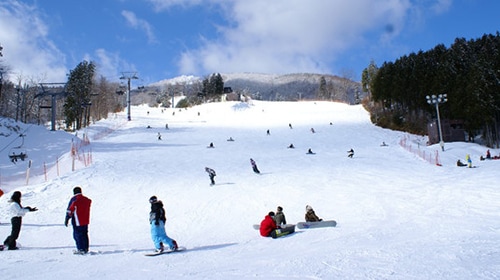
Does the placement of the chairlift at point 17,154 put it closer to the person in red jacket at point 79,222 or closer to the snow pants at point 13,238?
the snow pants at point 13,238

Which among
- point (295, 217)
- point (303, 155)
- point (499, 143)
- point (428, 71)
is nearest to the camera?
point (295, 217)

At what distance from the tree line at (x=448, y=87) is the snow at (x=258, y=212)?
683cm

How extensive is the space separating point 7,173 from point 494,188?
2471cm

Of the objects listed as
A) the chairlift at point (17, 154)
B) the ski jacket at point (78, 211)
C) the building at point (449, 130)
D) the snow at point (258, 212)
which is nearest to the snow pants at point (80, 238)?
the ski jacket at point (78, 211)

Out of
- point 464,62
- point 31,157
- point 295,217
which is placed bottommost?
point 295,217

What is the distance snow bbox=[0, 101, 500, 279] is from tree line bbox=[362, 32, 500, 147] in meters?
6.83

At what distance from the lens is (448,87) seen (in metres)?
45.8

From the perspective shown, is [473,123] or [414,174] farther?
[473,123]

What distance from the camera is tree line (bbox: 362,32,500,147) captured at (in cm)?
3769

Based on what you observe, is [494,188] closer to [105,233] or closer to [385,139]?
[105,233]

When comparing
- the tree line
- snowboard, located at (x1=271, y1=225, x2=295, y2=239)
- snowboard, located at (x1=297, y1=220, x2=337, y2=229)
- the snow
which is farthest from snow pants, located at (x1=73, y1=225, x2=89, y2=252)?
the tree line

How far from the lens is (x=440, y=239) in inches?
302

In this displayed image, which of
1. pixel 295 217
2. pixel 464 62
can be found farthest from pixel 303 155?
pixel 464 62

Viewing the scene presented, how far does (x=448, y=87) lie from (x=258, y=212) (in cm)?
4164
